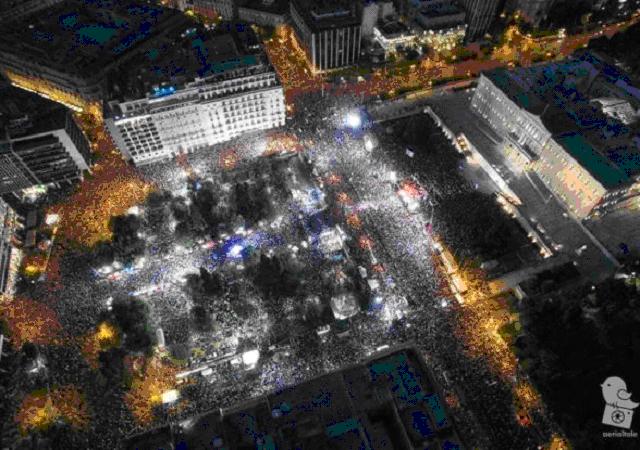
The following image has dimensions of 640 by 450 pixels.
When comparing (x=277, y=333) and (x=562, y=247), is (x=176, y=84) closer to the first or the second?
(x=277, y=333)

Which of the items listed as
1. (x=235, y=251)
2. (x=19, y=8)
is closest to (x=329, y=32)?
(x=235, y=251)

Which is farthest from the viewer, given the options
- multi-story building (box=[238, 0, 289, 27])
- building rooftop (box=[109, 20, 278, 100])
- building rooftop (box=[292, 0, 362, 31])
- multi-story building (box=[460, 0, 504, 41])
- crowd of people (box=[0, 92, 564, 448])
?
multi-story building (box=[238, 0, 289, 27])

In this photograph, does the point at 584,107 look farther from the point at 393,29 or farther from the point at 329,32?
the point at 329,32

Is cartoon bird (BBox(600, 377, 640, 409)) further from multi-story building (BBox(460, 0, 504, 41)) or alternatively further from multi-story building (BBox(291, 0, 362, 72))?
multi-story building (BBox(460, 0, 504, 41))

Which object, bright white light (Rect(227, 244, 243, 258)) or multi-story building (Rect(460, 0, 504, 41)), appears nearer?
bright white light (Rect(227, 244, 243, 258))

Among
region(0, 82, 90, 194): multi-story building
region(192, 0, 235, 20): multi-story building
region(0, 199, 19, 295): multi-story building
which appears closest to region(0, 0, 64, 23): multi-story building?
region(192, 0, 235, 20): multi-story building

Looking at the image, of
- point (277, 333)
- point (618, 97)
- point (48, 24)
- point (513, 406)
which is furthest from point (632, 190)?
point (48, 24)
